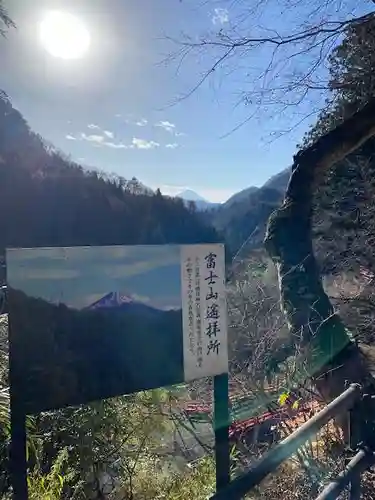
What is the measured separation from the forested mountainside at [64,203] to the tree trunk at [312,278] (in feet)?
5.36

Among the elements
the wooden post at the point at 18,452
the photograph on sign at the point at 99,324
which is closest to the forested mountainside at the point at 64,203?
the photograph on sign at the point at 99,324

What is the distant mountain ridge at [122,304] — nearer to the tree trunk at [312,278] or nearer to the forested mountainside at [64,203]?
the tree trunk at [312,278]

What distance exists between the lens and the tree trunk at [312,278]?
8.78 feet

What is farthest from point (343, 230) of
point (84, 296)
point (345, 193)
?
point (84, 296)

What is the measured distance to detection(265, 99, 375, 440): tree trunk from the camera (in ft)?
8.78

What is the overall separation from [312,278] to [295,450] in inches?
64.4

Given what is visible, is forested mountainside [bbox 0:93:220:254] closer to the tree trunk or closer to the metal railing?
the tree trunk

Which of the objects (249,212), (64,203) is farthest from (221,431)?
(64,203)

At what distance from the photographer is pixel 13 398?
130cm

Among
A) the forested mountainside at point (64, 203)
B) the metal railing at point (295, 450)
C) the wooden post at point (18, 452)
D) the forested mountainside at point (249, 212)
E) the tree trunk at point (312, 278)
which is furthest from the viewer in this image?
the forested mountainside at point (64, 203)

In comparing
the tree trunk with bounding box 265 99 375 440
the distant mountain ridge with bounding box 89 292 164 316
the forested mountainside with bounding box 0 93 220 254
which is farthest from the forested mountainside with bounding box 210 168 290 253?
the distant mountain ridge with bounding box 89 292 164 316

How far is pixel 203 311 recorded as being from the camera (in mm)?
1772

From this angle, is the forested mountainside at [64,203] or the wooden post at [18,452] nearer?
the wooden post at [18,452]

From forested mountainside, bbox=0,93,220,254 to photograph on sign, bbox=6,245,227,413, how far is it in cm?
326
